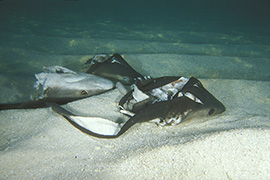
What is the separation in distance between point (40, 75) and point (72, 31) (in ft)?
15.0

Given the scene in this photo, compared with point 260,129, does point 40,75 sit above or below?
below

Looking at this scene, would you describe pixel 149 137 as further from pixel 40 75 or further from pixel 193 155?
pixel 40 75

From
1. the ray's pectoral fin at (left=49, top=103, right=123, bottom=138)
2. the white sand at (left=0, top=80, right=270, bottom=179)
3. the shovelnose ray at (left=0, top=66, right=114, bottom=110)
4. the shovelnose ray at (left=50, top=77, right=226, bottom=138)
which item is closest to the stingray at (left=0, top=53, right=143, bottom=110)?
the shovelnose ray at (left=0, top=66, right=114, bottom=110)

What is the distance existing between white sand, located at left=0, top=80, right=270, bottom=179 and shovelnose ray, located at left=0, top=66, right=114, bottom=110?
35 cm

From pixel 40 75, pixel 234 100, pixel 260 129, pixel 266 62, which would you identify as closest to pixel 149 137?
pixel 260 129

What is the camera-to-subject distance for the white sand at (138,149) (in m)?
1.50

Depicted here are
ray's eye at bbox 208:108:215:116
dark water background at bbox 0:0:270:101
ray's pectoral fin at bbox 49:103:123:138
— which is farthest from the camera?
dark water background at bbox 0:0:270:101

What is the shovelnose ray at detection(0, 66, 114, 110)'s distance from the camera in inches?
107

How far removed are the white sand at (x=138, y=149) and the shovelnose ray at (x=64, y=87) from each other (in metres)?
0.35

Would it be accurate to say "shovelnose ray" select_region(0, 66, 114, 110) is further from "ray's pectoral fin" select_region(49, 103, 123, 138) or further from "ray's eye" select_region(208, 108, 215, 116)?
"ray's eye" select_region(208, 108, 215, 116)

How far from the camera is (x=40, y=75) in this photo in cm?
294

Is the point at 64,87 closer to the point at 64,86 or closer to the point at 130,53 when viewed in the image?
the point at 64,86

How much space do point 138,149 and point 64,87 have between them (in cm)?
164

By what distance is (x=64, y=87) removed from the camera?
277 centimetres
